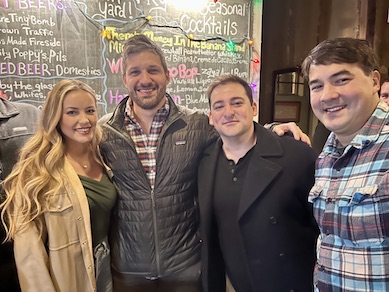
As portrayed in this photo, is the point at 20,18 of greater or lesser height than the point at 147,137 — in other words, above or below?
above

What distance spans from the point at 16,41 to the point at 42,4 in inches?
13.0

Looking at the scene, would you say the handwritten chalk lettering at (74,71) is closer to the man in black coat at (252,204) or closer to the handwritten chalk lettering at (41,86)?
the handwritten chalk lettering at (41,86)

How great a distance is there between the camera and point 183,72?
3.14 m

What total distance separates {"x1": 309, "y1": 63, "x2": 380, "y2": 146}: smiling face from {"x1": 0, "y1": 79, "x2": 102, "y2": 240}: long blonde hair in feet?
3.69

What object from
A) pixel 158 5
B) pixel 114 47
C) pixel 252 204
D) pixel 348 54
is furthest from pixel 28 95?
pixel 348 54

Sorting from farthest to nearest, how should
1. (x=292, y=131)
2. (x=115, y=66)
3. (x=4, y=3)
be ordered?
(x=115, y=66) → (x=4, y=3) → (x=292, y=131)

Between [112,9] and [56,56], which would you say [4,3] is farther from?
[112,9]

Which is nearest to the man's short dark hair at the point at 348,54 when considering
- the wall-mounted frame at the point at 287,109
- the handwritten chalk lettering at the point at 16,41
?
the handwritten chalk lettering at the point at 16,41

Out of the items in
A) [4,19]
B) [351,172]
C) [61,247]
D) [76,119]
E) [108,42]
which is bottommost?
[61,247]

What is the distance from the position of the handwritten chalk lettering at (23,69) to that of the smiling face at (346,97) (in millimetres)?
2130

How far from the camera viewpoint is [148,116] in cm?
184

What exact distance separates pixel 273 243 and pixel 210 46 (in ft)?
7.02

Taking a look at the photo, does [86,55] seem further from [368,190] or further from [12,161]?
[368,190]

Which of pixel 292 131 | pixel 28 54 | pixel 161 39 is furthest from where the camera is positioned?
pixel 161 39
